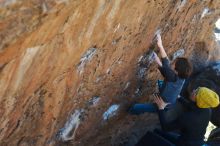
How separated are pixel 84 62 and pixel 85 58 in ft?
0.21

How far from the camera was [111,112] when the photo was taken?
7.03m

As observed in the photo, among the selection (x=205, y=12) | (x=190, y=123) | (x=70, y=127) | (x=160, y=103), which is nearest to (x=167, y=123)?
(x=160, y=103)

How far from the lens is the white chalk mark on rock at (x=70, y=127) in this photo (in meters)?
6.00

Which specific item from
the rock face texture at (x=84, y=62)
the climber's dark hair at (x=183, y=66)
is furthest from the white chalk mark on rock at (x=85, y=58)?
the climber's dark hair at (x=183, y=66)

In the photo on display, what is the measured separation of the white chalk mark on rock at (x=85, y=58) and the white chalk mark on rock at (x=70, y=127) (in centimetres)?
86

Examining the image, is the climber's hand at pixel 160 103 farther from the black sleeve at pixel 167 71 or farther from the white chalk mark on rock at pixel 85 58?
the white chalk mark on rock at pixel 85 58

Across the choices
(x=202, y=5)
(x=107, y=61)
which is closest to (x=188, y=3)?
(x=202, y=5)

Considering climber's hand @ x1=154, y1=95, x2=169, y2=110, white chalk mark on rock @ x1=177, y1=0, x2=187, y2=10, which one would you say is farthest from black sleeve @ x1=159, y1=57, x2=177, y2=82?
white chalk mark on rock @ x1=177, y1=0, x2=187, y2=10

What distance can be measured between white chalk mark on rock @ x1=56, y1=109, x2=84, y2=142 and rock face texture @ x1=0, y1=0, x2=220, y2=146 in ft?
0.06

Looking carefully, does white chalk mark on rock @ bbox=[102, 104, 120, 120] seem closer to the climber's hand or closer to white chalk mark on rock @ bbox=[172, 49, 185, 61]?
the climber's hand

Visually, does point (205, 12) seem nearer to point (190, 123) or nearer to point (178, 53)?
point (178, 53)

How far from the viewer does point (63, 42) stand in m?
4.58

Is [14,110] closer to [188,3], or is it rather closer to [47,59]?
[47,59]

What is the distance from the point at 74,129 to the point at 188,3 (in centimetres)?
251
